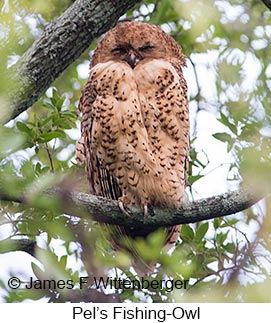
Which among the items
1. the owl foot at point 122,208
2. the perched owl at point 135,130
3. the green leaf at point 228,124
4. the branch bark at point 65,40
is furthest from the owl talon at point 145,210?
the green leaf at point 228,124

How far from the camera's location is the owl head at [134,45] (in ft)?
9.89

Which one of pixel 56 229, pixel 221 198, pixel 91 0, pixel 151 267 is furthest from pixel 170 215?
pixel 56 229

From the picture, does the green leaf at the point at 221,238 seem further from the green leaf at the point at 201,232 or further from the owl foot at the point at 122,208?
the owl foot at the point at 122,208

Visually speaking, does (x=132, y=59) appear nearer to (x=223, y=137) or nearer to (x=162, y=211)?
(x=162, y=211)

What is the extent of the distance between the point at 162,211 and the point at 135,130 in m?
0.30

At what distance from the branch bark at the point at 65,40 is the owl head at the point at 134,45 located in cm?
14

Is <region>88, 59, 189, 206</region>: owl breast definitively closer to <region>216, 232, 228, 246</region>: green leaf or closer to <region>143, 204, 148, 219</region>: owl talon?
<region>143, 204, 148, 219</region>: owl talon

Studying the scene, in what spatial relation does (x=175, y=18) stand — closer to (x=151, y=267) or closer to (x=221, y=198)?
A: (x=221, y=198)

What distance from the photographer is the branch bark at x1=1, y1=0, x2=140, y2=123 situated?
2.62 m

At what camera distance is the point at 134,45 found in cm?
304

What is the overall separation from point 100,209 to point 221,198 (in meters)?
0.38

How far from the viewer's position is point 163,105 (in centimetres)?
290

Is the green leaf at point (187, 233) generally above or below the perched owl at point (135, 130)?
below

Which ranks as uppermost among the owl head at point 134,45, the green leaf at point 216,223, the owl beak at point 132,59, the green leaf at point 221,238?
the owl head at point 134,45
